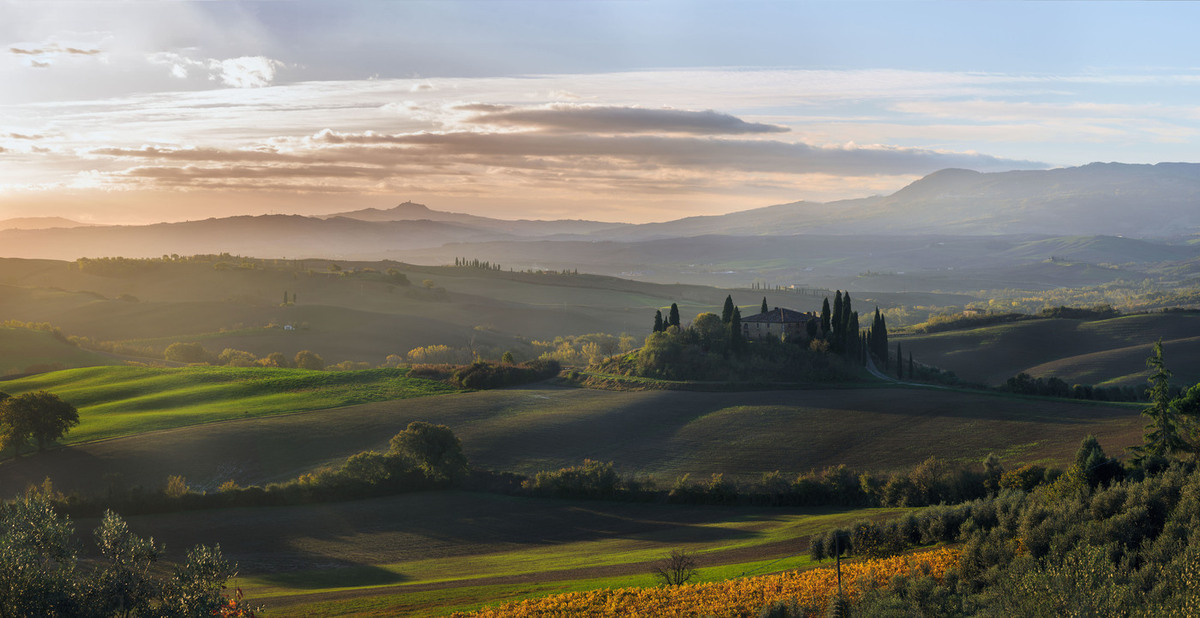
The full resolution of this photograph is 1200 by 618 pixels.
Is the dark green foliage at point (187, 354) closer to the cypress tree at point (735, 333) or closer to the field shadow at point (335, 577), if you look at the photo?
the cypress tree at point (735, 333)

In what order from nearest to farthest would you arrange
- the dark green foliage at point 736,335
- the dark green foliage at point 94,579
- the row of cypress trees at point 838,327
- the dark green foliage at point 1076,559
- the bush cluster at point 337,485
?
the dark green foliage at point 94,579, the dark green foliage at point 1076,559, the bush cluster at point 337,485, the dark green foliage at point 736,335, the row of cypress trees at point 838,327

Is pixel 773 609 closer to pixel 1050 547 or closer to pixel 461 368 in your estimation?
pixel 1050 547

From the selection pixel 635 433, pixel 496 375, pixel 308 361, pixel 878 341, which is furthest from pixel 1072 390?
pixel 308 361

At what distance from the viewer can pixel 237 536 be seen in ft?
151

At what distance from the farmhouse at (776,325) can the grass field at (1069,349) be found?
23552mm

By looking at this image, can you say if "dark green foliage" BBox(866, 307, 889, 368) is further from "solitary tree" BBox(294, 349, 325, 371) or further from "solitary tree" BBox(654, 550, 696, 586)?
"solitary tree" BBox(294, 349, 325, 371)

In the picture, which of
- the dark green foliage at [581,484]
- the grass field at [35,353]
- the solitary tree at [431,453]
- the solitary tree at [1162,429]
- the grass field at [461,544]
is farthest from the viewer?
the grass field at [35,353]

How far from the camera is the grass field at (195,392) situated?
71.1 metres

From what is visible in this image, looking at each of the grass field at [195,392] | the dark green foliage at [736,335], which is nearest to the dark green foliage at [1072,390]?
the dark green foliage at [736,335]

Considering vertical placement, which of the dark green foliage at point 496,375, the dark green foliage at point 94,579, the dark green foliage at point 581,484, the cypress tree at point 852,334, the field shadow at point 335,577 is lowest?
the field shadow at point 335,577

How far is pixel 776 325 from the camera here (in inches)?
3738

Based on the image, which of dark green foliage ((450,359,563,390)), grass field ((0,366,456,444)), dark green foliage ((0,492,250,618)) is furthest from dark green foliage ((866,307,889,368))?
dark green foliage ((0,492,250,618))

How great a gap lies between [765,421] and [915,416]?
1202cm

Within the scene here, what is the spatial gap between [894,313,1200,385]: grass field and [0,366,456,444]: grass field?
220 feet
